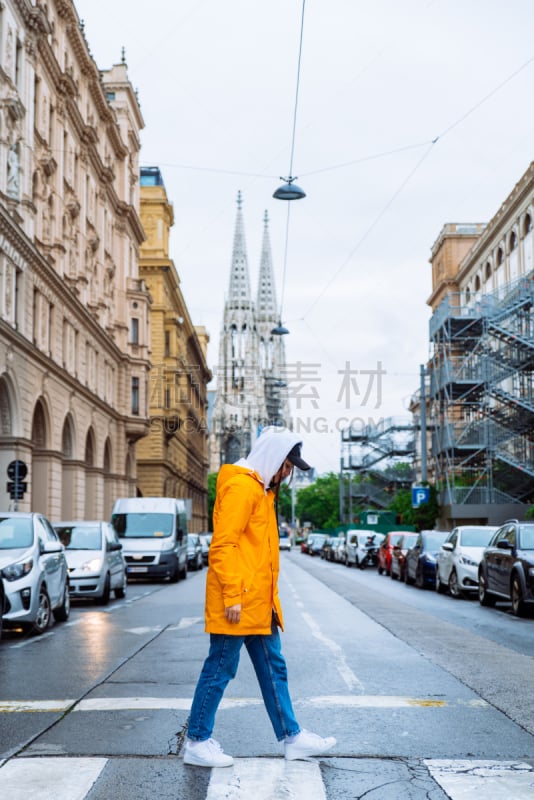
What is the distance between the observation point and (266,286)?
172000 mm

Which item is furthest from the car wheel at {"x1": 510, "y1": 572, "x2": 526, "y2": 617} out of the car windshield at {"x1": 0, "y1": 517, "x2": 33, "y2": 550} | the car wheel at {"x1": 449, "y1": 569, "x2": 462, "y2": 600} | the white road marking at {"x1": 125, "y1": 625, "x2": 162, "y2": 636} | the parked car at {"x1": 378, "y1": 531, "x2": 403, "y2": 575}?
the parked car at {"x1": 378, "y1": 531, "x2": 403, "y2": 575}

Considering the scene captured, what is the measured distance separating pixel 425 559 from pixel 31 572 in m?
14.5

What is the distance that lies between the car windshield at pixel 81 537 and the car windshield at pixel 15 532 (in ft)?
17.9

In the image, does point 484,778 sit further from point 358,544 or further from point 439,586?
point 358,544

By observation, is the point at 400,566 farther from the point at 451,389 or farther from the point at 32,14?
the point at 32,14

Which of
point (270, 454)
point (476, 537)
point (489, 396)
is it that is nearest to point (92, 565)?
point (476, 537)

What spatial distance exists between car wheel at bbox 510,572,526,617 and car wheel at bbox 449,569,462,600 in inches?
202

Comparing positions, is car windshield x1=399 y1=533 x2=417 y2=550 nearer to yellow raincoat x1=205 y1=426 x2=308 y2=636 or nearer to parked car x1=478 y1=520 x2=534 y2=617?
parked car x1=478 y1=520 x2=534 y2=617

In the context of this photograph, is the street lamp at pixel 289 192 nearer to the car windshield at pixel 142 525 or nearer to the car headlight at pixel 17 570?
the car windshield at pixel 142 525

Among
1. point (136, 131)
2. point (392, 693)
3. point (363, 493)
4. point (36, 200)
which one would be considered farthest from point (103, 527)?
point (363, 493)

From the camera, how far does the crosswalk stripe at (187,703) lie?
7863mm

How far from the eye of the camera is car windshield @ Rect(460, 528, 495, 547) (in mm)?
22953

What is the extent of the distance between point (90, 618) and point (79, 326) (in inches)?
1133

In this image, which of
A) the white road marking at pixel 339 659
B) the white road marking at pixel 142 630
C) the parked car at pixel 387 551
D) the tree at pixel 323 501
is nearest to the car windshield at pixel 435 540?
the parked car at pixel 387 551
